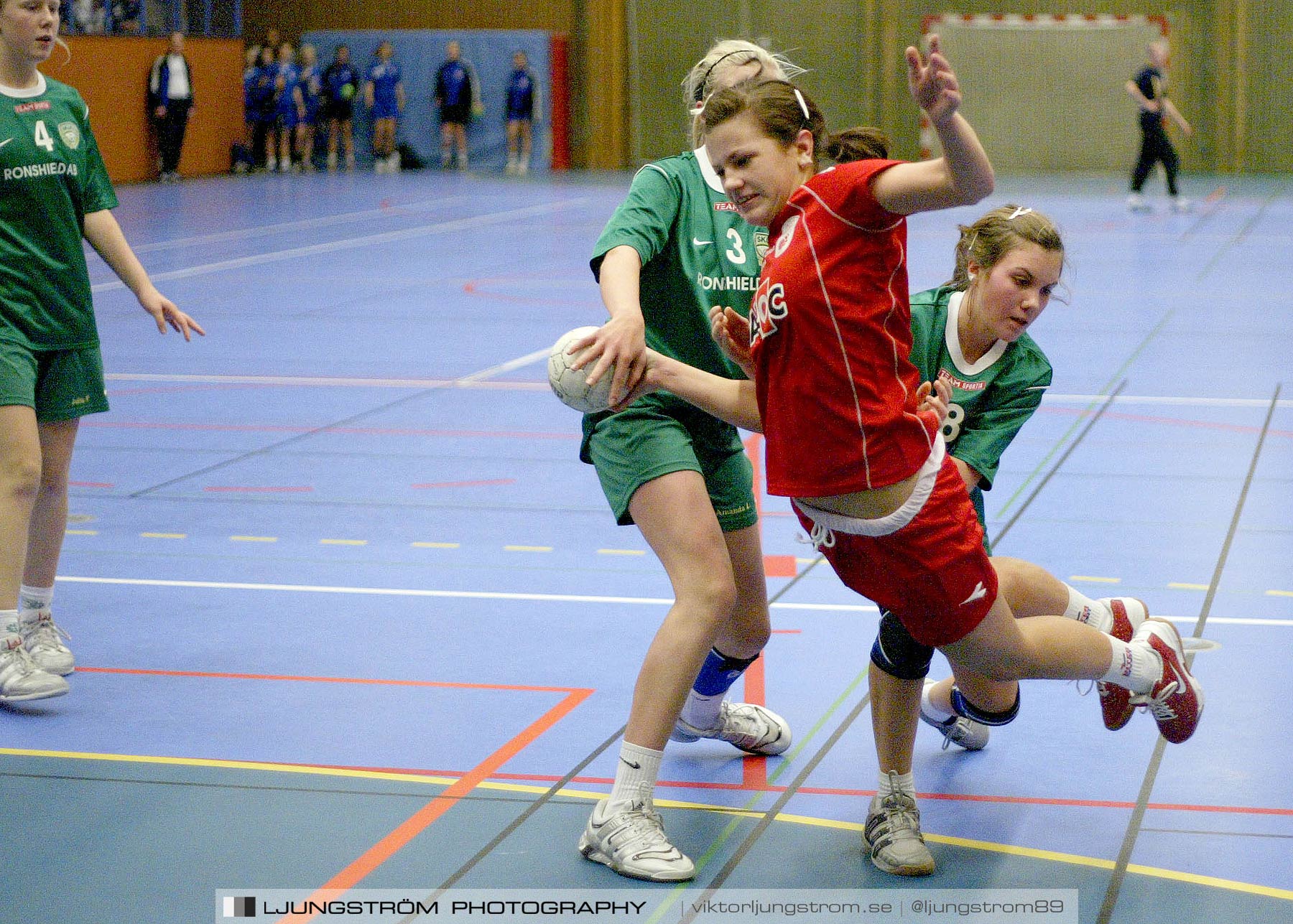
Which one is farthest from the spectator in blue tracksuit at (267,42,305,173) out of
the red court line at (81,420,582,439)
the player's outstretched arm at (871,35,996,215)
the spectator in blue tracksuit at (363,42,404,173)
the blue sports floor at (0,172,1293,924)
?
the player's outstretched arm at (871,35,996,215)

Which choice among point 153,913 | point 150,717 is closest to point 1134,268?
point 150,717

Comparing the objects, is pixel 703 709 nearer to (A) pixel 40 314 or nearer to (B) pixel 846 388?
(B) pixel 846 388

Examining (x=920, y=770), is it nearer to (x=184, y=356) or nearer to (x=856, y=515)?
(x=856, y=515)

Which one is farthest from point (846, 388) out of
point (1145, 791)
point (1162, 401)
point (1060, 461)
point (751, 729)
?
point (1162, 401)

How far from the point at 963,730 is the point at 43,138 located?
311cm

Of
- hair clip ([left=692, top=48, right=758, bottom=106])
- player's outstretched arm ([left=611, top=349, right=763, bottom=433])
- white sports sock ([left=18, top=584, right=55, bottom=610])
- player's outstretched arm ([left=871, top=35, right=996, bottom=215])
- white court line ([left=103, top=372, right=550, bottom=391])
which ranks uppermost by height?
hair clip ([left=692, top=48, right=758, bottom=106])

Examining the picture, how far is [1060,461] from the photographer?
7.50 m

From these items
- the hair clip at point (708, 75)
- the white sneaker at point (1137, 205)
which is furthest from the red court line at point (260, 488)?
the white sneaker at point (1137, 205)

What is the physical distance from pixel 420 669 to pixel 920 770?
159 centimetres

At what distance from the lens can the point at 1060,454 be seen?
7633 mm

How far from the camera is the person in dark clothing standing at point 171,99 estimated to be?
24.7 meters

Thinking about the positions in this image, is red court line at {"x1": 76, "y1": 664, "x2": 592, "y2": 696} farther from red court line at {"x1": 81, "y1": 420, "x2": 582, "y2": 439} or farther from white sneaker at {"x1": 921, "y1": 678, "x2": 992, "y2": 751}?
red court line at {"x1": 81, "y1": 420, "x2": 582, "y2": 439}

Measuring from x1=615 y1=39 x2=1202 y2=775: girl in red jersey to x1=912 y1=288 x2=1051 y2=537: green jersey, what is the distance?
37 cm

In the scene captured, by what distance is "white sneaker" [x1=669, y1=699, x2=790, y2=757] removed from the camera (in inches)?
159
